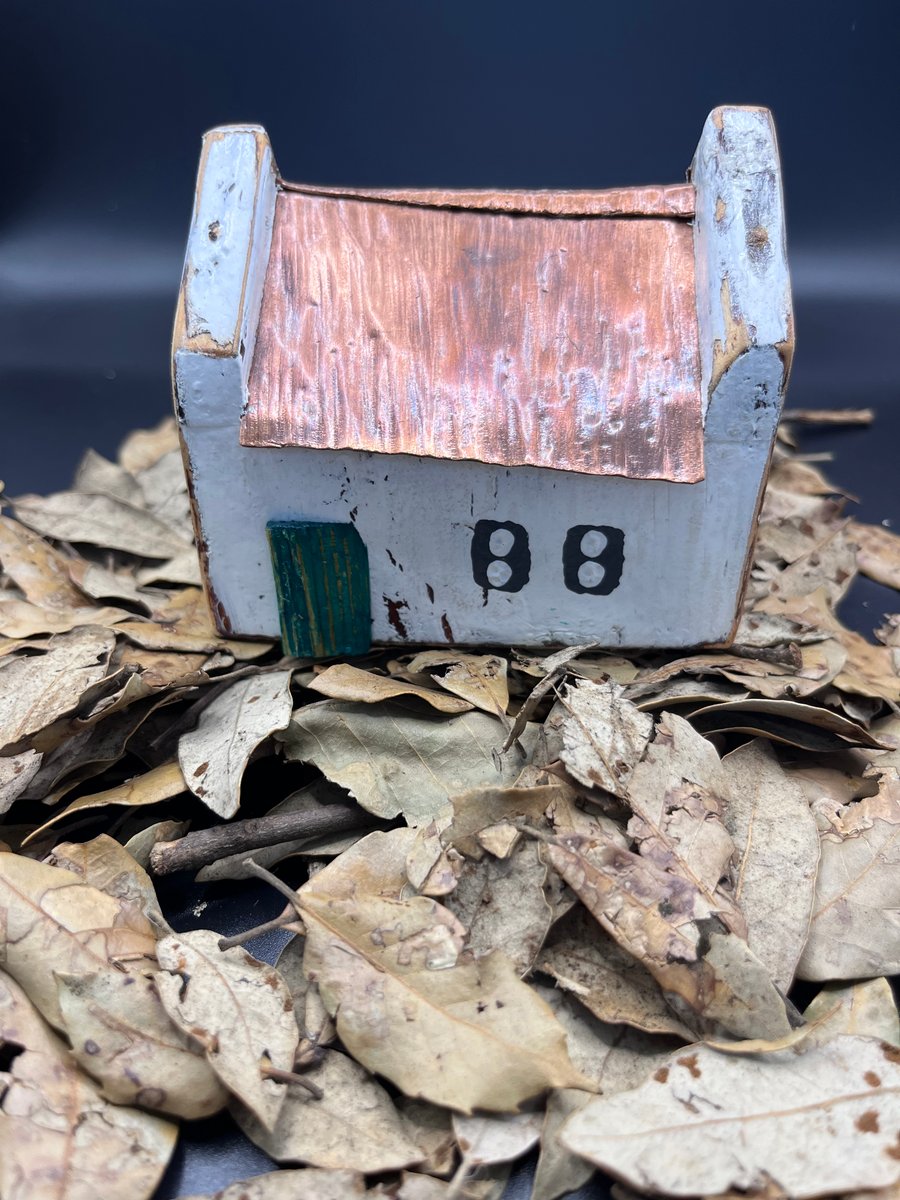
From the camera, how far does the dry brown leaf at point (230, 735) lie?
3.57 ft

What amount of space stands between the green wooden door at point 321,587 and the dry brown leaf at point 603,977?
46cm

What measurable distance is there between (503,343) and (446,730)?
42 cm

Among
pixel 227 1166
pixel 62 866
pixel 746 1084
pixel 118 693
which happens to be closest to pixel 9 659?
pixel 118 693

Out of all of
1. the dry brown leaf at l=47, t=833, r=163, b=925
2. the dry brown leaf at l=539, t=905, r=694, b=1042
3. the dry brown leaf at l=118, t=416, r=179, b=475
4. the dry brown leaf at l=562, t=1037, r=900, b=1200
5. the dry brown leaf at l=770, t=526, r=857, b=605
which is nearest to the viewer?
the dry brown leaf at l=562, t=1037, r=900, b=1200

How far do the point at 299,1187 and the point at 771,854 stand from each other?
50 centimetres

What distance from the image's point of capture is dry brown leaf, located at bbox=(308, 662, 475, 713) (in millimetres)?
1171

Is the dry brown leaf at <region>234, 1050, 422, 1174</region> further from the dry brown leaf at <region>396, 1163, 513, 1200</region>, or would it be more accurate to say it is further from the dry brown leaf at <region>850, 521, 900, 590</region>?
the dry brown leaf at <region>850, 521, 900, 590</region>

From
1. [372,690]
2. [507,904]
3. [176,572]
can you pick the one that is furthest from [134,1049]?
[176,572]

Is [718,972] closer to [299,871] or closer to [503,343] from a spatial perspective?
[299,871]

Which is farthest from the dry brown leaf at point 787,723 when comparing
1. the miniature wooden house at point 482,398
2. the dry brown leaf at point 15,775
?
the dry brown leaf at point 15,775

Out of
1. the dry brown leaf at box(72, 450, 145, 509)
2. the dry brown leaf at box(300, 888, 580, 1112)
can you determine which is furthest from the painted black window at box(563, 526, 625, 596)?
the dry brown leaf at box(72, 450, 145, 509)

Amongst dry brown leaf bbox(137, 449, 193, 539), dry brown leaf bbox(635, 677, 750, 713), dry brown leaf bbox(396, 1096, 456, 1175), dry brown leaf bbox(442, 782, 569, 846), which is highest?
dry brown leaf bbox(137, 449, 193, 539)

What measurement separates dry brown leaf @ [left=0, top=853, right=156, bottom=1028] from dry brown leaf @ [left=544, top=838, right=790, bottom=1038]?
38cm

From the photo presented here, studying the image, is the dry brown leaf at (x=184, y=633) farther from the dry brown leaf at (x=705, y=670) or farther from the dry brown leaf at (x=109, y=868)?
the dry brown leaf at (x=705, y=670)
